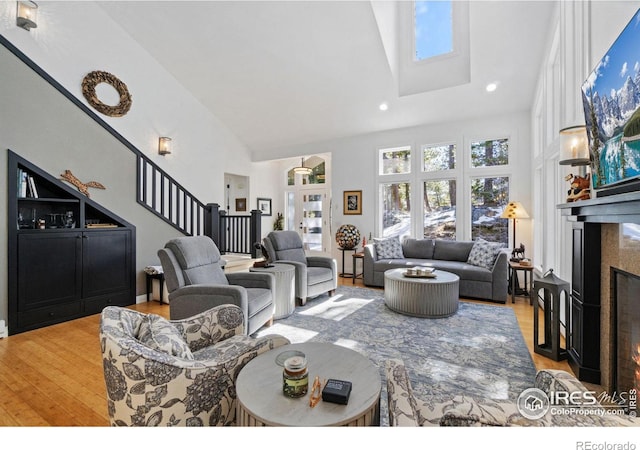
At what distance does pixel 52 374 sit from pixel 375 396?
2.54 m

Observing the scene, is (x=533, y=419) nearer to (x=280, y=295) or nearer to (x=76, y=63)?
(x=280, y=295)

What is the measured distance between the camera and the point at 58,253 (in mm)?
3494

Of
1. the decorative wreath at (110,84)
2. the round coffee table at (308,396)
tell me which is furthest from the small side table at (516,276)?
the decorative wreath at (110,84)

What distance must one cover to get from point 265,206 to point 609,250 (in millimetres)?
7000

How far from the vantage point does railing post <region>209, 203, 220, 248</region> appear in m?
5.46

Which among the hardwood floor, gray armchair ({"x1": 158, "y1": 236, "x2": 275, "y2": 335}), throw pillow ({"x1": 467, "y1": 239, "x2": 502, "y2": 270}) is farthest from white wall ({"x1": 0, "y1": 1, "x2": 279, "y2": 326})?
Answer: throw pillow ({"x1": 467, "y1": 239, "x2": 502, "y2": 270})

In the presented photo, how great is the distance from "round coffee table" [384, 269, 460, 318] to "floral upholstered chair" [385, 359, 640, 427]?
7.53 feet

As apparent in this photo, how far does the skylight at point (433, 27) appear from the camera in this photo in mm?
4699

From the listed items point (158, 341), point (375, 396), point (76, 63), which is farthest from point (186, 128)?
point (375, 396)

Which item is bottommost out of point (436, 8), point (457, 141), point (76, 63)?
point (457, 141)

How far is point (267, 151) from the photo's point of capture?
7414mm

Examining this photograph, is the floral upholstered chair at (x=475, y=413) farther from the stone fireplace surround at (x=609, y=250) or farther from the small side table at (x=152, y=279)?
the small side table at (x=152, y=279)

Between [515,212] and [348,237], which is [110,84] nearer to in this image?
[348,237]

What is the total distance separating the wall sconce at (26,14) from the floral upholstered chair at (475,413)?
5788 mm
